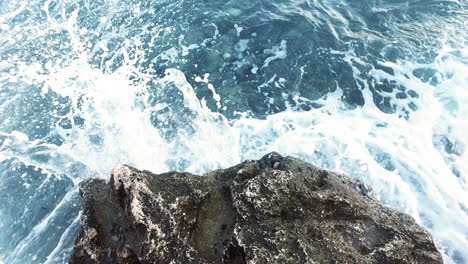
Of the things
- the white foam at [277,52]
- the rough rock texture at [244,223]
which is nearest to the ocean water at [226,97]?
the white foam at [277,52]

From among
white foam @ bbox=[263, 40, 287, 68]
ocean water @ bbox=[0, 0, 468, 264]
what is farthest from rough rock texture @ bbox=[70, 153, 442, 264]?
white foam @ bbox=[263, 40, 287, 68]

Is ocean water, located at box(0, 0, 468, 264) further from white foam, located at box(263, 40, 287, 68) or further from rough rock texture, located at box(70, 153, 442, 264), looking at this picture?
rough rock texture, located at box(70, 153, 442, 264)

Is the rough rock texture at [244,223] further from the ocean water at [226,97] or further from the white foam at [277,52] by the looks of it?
the white foam at [277,52]

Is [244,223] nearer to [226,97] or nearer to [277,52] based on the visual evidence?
[226,97]

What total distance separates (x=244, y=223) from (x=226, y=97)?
6.32m

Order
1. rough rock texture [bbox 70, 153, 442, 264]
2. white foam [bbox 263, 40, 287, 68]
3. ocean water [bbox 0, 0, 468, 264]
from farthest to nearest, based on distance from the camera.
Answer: white foam [bbox 263, 40, 287, 68] < ocean water [bbox 0, 0, 468, 264] < rough rock texture [bbox 70, 153, 442, 264]

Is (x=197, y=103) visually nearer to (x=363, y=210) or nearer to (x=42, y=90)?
(x=42, y=90)

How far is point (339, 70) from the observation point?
12203mm

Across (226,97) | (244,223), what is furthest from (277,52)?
(244,223)

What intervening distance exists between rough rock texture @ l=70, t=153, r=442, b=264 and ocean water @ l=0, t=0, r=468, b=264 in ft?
7.74

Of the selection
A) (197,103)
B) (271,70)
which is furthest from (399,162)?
(197,103)

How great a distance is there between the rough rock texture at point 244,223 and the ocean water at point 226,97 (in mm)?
2360

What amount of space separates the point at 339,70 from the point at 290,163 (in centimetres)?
636

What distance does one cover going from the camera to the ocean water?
9.11 meters
